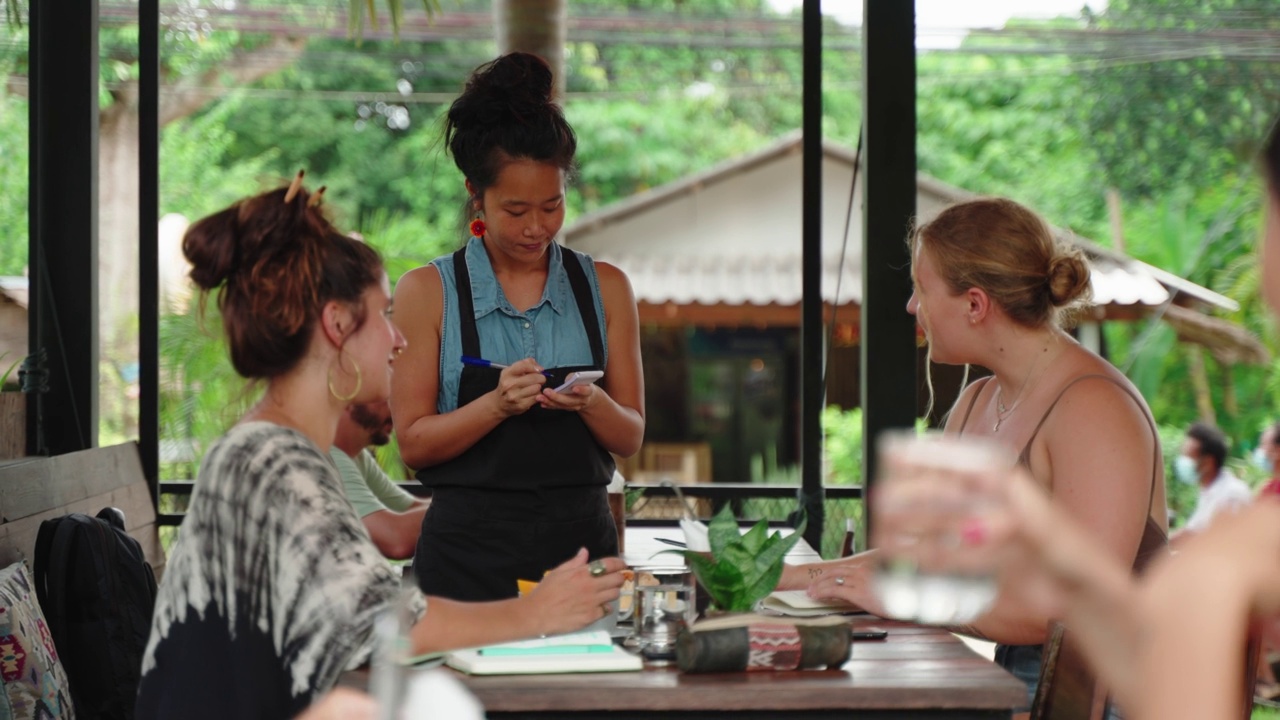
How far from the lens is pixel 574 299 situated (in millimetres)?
2582

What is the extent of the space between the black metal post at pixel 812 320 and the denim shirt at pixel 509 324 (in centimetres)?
113

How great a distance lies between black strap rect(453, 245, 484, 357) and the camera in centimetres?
248

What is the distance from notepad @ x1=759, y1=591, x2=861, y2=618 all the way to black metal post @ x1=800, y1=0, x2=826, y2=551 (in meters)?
1.39

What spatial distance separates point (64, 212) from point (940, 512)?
10.1 feet

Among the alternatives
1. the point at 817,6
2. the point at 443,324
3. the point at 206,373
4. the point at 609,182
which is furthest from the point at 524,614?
the point at 609,182

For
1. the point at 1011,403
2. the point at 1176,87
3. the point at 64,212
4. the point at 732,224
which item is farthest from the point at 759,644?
the point at 1176,87

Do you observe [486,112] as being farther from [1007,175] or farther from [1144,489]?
[1007,175]

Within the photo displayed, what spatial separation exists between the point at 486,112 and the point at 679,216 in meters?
10.4

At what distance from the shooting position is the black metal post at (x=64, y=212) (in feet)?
10.7

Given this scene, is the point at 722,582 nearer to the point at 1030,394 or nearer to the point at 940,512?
the point at 1030,394

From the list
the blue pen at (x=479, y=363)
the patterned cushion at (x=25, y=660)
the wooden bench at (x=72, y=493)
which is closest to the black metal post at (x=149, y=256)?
the wooden bench at (x=72, y=493)

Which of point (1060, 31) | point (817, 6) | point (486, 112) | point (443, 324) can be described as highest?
point (1060, 31)

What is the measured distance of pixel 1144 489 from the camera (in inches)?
82.6

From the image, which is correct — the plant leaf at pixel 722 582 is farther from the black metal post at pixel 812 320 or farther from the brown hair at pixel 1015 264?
the black metal post at pixel 812 320
